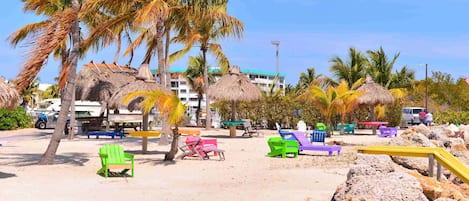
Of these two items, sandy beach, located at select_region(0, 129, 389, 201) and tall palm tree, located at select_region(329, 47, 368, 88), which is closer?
sandy beach, located at select_region(0, 129, 389, 201)

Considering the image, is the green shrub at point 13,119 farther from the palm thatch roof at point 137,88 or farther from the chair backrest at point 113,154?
the chair backrest at point 113,154

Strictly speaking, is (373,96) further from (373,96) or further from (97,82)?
(97,82)

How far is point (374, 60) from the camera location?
3812cm

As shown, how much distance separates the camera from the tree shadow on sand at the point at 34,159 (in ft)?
43.0

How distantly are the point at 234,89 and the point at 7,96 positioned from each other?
14397mm

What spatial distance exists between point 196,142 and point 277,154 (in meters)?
2.42

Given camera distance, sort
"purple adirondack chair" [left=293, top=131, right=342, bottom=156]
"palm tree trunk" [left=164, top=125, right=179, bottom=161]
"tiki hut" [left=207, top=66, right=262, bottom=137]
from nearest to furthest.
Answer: "palm tree trunk" [left=164, top=125, right=179, bottom=161]
"purple adirondack chair" [left=293, top=131, right=342, bottom=156]
"tiki hut" [left=207, top=66, right=262, bottom=137]

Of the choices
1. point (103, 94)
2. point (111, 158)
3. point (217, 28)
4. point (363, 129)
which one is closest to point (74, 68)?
point (111, 158)

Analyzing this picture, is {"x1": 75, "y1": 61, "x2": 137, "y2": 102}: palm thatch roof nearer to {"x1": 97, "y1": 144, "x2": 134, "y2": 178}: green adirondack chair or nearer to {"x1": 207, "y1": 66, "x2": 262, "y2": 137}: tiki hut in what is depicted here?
{"x1": 207, "y1": 66, "x2": 262, "y2": 137}: tiki hut

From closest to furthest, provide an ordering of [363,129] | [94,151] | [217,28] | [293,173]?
[293,173] < [94,151] < [217,28] < [363,129]

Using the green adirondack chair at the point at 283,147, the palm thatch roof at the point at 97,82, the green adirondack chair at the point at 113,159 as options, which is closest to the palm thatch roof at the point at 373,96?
the palm thatch roof at the point at 97,82

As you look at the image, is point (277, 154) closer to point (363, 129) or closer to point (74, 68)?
point (74, 68)

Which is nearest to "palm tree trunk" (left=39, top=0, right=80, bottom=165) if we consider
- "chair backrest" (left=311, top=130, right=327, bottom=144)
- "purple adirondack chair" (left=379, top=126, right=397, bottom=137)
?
"chair backrest" (left=311, top=130, right=327, bottom=144)

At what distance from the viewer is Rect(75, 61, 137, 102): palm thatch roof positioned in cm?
2489
